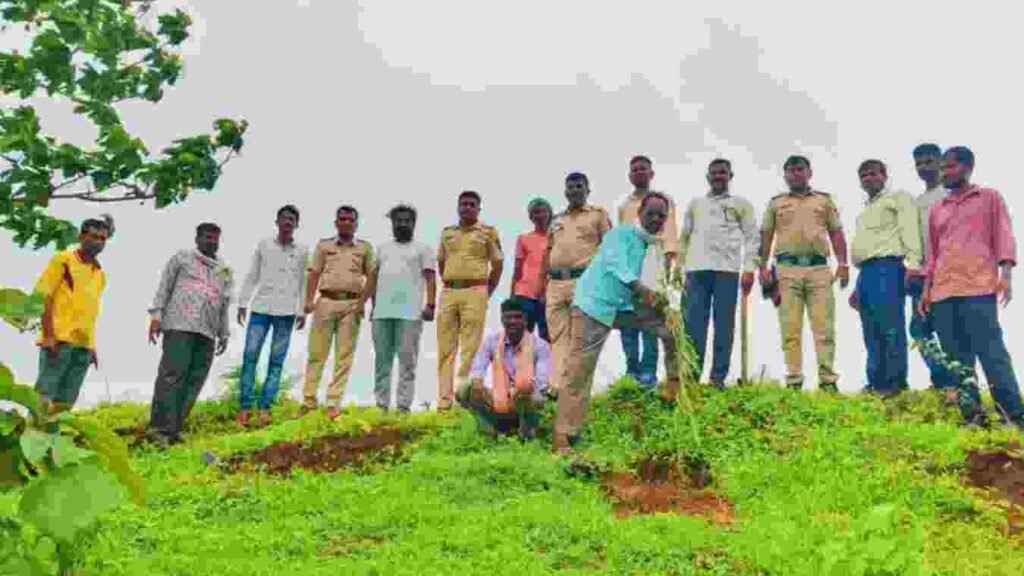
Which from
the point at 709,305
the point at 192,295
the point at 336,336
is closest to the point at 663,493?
the point at 709,305

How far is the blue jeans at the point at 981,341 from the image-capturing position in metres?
8.15

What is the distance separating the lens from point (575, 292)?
28.4ft

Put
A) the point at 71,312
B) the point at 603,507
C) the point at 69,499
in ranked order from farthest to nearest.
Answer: the point at 71,312 → the point at 603,507 → the point at 69,499

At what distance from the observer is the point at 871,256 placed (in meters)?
9.53

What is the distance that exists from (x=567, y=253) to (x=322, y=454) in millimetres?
2876

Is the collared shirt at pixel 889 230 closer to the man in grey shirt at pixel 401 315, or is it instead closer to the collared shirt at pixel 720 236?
the collared shirt at pixel 720 236

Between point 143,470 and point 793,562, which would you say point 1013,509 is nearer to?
point 793,562

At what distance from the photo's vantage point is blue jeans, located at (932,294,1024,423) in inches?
321

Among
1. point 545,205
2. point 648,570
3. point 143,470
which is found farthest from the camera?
point 545,205

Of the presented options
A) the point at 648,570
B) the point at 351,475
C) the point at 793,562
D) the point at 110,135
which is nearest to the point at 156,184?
the point at 110,135

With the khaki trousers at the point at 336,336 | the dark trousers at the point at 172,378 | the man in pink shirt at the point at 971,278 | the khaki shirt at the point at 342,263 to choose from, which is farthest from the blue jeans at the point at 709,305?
the dark trousers at the point at 172,378

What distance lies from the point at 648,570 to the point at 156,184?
3620 mm

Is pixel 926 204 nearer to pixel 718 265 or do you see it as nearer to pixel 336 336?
pixel 718 265

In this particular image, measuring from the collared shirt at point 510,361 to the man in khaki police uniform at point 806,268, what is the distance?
7.84 feet
